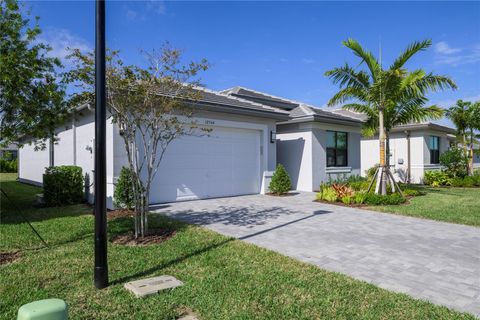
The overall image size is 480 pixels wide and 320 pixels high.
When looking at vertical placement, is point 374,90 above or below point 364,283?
above

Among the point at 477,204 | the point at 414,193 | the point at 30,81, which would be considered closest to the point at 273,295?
the point at 30,81

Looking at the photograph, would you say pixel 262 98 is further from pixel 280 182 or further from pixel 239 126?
pixel 280 182

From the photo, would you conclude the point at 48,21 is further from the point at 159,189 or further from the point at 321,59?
the point at 321,59

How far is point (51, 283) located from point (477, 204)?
1265cm

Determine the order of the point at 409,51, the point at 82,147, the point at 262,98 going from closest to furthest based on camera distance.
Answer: the point at 409,51 → the point at 82,147 → the point at 262,98

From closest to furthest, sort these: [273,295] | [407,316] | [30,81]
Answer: [407,316] < [273,295] < [30,81]

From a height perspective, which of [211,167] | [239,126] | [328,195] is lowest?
[328,195]

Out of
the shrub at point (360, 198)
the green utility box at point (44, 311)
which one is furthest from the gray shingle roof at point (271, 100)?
the green utility box at point (44, 311)

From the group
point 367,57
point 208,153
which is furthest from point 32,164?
point 367,57

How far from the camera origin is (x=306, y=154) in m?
15.4

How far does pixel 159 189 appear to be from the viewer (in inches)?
424

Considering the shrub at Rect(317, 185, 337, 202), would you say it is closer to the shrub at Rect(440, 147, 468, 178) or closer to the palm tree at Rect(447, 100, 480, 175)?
the shrub at Rect(440, 147, 468, 178)

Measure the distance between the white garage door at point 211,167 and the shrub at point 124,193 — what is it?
1449mm

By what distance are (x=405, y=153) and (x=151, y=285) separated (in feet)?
68.5
